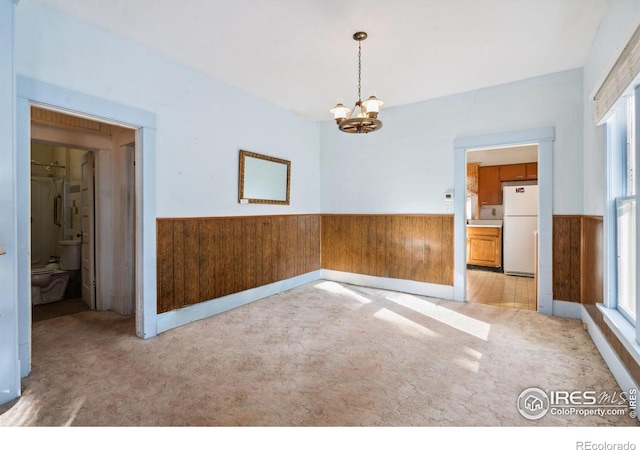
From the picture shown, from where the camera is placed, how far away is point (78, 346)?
270 cm

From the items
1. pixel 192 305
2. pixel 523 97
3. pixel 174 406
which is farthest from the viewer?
pixel 523 97

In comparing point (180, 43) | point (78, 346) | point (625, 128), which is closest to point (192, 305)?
point (78, 346)

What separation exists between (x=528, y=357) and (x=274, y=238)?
3156 mm

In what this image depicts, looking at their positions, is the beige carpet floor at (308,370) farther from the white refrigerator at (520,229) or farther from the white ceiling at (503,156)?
the white ceiling at (503,156)

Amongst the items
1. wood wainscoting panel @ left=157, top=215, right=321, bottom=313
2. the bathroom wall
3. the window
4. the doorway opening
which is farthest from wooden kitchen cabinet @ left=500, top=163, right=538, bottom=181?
the bathroom wall

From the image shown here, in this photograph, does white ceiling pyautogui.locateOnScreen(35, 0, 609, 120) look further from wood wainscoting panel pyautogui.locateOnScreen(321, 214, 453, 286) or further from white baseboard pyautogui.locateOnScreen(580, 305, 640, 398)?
white baseboard pyautogui.locateOnScreen(580, 305, 640, 398)

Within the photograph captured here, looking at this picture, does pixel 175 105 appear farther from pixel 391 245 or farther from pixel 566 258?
pixel 566 258

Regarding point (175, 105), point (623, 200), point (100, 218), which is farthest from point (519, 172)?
point (100, 218)

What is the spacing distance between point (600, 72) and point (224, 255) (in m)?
3.98

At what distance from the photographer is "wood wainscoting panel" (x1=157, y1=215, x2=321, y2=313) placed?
3.15 meters

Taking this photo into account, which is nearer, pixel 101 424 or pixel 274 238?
pixel 101 424

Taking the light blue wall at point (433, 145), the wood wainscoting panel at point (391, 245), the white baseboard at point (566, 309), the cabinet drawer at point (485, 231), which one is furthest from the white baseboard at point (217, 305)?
the cabinet drawer at point (485, 231)

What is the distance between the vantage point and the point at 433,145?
4273 millimetres
